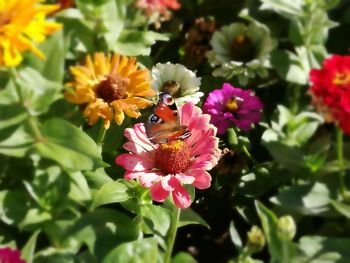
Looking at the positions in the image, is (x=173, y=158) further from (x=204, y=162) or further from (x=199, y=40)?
(x=199, y=40)

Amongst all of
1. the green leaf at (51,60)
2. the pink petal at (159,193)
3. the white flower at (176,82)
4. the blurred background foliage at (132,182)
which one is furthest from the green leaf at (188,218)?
the green leaf at (51,60)

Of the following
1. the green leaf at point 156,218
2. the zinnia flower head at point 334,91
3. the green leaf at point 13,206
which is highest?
the zinnia flower head at point 334,91

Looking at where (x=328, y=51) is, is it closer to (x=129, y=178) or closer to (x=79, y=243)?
(x=129, y=178)

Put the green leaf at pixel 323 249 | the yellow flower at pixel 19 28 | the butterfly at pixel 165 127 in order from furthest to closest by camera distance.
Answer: the butterfly at pixel 165 127 → the green leaf at pixel 323 249 → the yellow flower at pixel 19 28

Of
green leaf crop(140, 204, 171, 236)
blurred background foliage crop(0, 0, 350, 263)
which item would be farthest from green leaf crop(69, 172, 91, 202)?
green leaf crop(140, 204, 171, 236)

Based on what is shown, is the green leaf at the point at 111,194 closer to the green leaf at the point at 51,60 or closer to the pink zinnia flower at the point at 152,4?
the green leaf at the point at 51,60

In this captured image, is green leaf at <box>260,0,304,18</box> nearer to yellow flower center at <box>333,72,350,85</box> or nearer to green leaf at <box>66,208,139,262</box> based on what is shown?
yellow flower center at <box>333,72,350,85</box>

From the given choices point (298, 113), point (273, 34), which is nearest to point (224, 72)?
point (273, 34)
